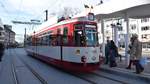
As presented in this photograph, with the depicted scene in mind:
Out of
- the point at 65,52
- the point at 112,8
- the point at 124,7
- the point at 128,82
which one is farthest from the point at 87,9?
the point at 128,82

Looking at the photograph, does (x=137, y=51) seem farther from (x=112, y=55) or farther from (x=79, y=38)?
(x=112, y=55)

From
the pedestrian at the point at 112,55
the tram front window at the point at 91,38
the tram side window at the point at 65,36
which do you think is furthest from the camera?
the pedestrian at the point at 112,55

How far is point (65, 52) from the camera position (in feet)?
51.5

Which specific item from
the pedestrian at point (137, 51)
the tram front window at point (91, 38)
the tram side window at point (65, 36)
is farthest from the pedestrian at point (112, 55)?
the pedestrian at point (137, 51)

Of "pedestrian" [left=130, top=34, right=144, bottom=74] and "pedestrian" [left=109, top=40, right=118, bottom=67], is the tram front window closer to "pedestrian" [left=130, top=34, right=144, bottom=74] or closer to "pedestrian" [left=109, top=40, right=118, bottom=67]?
"pedestrian" [left=130, top=34, right=144, bottom=74]

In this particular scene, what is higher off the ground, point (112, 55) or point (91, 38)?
point (91, 38)

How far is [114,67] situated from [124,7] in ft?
12.3

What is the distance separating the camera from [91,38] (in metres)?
15.0

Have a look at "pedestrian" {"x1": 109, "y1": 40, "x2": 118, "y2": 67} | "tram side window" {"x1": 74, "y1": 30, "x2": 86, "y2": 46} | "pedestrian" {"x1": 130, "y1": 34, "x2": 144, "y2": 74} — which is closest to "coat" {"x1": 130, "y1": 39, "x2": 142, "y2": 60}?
"pedestrian" {"x1": 130, "y1": 34, "x2": 144, "y2": 74}

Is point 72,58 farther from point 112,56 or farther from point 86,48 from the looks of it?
point 112,56

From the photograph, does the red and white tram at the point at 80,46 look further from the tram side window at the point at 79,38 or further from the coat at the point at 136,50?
the coat at the point at 136,50

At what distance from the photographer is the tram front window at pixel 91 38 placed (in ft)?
48.8

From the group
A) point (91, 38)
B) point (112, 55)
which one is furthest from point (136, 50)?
point (112, 55)

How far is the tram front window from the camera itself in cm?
1488
